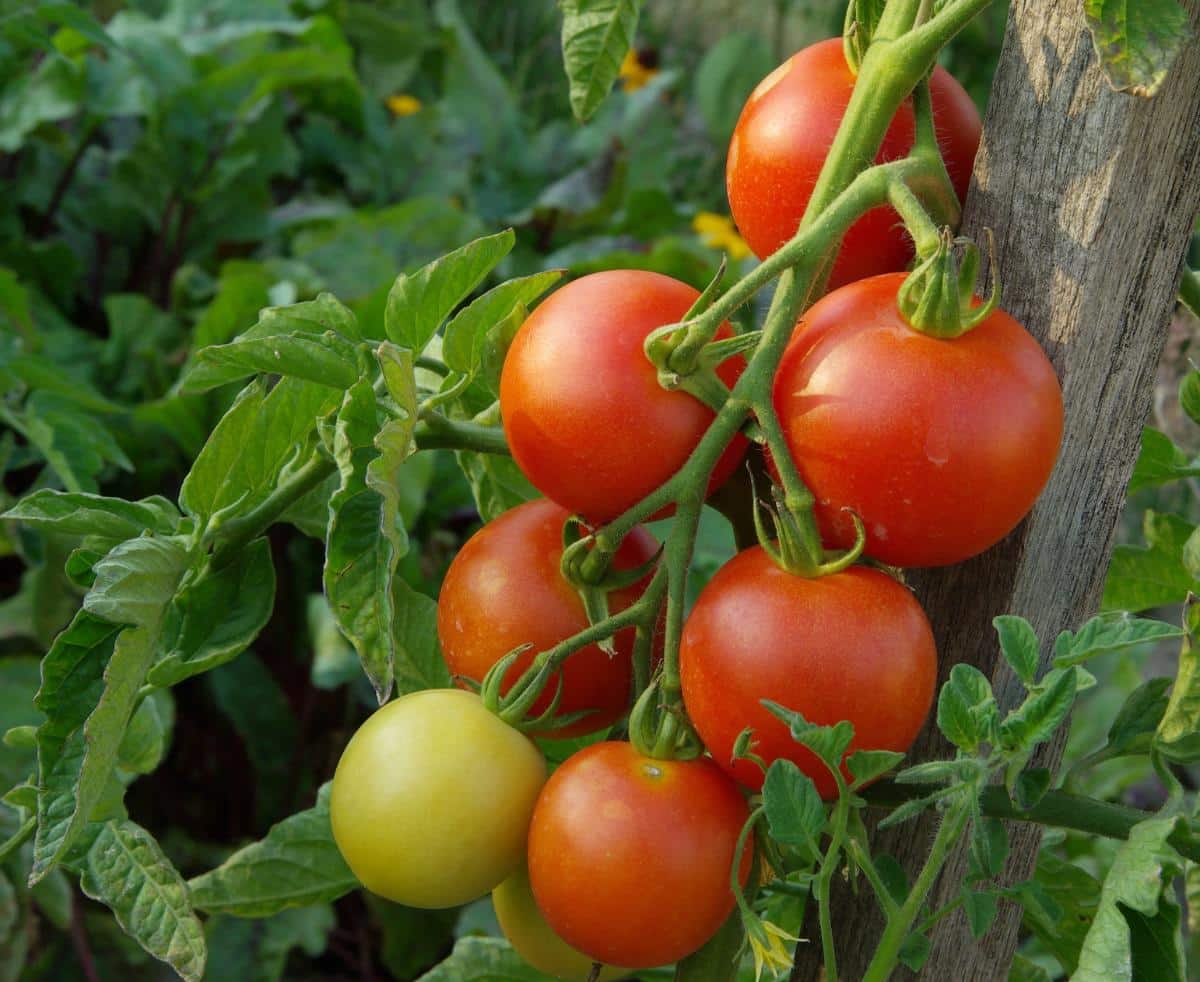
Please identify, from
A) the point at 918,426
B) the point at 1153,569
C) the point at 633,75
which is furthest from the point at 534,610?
the point at 633,75

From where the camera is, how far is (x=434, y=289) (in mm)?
778

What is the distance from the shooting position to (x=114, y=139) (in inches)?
102

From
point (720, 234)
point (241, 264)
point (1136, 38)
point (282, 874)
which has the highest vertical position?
point (1136, 38)

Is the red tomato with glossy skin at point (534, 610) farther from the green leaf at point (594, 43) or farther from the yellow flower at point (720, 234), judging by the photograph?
the yellow flower at point (720, 234)

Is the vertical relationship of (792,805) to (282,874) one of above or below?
above

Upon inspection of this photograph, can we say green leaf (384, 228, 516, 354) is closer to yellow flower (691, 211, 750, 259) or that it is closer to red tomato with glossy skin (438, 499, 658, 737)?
red tomato with glossy skin (438, 499, 658, 737)

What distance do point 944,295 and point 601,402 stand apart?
0.53ft

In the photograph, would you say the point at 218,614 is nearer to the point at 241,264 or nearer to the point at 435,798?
the point at 435,798

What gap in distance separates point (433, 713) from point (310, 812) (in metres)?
0.26

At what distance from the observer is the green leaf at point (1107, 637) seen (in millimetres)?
619

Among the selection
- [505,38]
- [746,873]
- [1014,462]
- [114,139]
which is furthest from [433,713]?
[505,38]

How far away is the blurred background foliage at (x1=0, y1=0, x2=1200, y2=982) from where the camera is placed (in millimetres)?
1769

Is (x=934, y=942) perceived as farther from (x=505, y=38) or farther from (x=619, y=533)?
(x=505, y=38)

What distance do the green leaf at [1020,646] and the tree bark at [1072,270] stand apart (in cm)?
12
